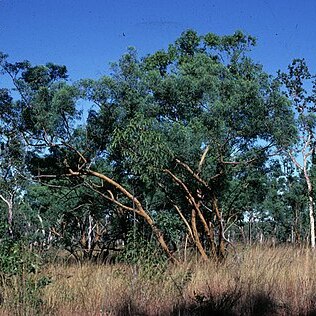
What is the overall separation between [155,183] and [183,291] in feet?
19.2

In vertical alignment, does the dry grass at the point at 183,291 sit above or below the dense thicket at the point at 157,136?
below

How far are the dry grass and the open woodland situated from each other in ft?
0.09

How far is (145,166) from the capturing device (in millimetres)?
10953

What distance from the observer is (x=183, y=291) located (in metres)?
7.07

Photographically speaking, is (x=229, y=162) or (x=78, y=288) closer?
(x=78, y=288)

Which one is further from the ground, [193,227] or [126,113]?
[126,113]

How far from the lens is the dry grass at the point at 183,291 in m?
6.38

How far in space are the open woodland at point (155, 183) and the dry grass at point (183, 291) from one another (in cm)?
3

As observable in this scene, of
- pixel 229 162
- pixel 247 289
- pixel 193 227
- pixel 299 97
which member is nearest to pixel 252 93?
pixel 229 162

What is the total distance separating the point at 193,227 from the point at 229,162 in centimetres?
Answer: 217

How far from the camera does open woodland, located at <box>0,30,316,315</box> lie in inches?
265

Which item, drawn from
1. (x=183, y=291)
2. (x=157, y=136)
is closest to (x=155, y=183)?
(x=157, y=136)

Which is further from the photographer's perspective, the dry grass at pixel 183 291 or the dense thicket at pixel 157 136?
the dense thicket at pixel 157 136

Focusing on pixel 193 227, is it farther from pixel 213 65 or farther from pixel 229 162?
pixel 213 65
